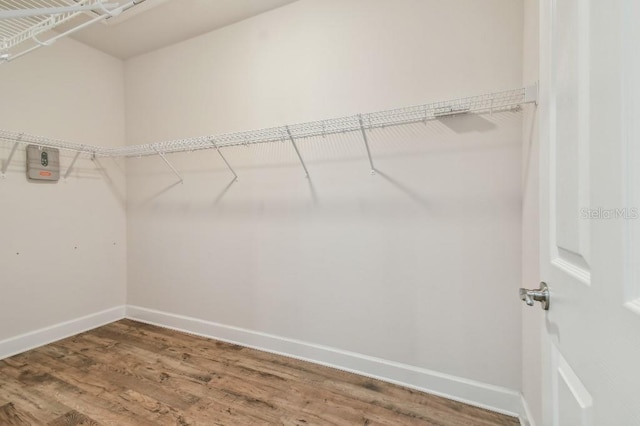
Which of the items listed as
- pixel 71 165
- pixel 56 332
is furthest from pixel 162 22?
pixel 56 332

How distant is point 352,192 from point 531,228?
39.1 inches

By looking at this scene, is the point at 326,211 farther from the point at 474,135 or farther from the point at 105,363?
the point at 105,363

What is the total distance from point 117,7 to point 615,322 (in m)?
1.76

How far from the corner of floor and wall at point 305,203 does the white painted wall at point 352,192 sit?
1cm

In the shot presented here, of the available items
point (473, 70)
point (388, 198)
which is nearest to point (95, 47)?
point (388, 198)

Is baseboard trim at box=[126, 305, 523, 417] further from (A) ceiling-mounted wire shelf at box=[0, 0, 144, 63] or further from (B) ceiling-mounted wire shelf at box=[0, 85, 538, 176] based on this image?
(A) ceiling-mounted wire shelf at box=[0, 0, 144, 63]

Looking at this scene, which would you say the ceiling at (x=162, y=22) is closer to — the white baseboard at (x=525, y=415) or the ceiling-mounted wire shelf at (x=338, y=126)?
the ceiling-mounted wire shelf at (x=338, y=126)

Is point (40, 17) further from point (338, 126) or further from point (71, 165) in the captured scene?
point (338, 126)

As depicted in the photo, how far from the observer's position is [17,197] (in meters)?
2.27

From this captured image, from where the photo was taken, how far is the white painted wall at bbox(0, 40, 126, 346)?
7.36 feet

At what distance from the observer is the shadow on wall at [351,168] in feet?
5.32

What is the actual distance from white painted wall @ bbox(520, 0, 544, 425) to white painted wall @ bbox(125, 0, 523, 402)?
78mm

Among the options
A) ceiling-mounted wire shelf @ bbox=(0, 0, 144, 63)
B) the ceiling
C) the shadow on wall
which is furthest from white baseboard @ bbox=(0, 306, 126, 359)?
the ceiling

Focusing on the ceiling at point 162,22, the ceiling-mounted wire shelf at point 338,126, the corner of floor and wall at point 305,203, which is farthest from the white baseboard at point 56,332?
the ceiling at point 162,22
